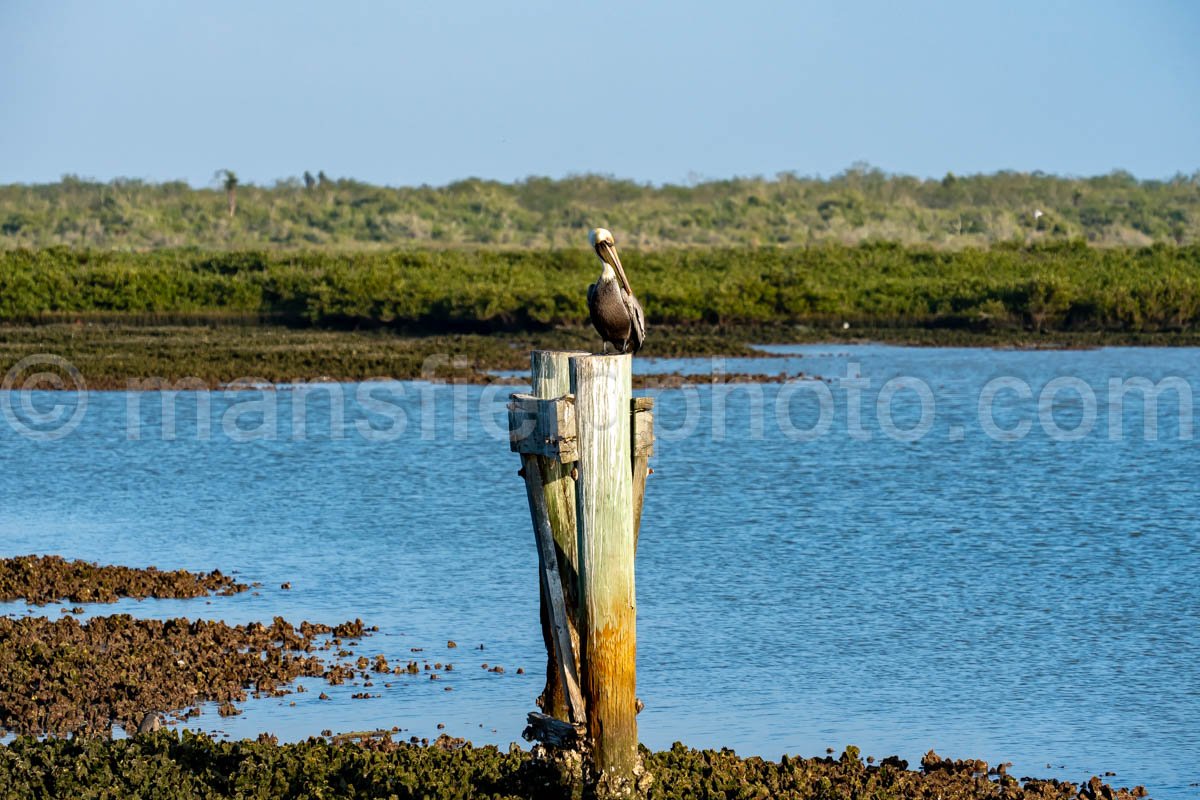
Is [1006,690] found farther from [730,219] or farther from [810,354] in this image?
[730,219]

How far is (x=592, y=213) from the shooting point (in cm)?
11838

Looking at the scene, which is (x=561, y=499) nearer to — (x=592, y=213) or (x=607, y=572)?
(x=607, y=572)

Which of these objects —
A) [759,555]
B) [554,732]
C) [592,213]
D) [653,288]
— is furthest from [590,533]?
[592,213]

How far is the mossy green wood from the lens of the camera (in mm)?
8453

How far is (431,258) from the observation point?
69.2 meters

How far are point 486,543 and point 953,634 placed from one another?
6.12 meters

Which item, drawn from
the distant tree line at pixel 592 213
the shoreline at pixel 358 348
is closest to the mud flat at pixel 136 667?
the shoreline at pixel 358 348

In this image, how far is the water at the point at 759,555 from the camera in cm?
1183

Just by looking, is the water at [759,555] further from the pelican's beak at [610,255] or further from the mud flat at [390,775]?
the pelican's beak at [610,255]

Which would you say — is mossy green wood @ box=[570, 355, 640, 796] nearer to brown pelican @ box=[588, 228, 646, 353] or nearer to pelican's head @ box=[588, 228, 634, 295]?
brown pelican @ box=[588, 228, 646, 353]

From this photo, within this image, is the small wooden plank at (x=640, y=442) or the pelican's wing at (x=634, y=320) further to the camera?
the pelican's wing at (x=634, y=320)

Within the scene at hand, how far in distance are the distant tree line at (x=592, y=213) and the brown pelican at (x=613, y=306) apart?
8142cm

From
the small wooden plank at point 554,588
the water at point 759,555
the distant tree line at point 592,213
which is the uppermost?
the distant tree line at point 592,213

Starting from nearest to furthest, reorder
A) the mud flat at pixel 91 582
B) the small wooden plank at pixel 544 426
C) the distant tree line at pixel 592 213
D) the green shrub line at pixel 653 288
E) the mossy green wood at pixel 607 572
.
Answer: the small wooden plank at pixel 544 426, the mossy green wood at pixel 607 572, the mud flat at pixel 91 582, the green shrub line at pixel 653 288, the distant tree line at pixel 592 213
